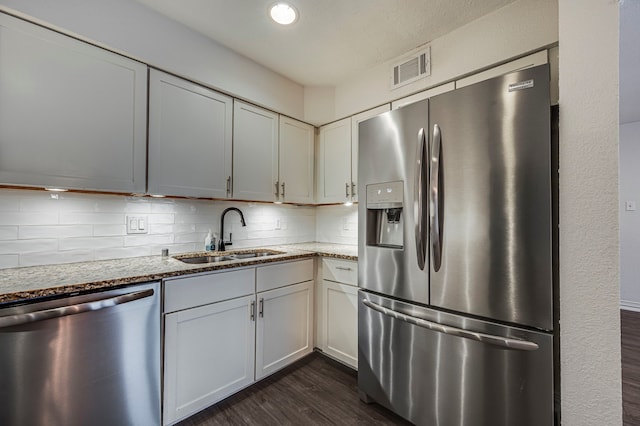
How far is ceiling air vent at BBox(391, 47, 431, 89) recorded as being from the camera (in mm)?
2031

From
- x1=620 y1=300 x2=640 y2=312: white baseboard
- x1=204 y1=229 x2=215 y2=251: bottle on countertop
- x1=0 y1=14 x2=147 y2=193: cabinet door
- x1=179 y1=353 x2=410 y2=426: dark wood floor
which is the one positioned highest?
x1=0 y1=14 x2=147 y2=193: cabinet door

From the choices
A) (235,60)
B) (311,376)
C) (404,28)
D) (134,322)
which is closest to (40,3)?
(235,60)

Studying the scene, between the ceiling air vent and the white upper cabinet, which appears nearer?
the ceiling air vent

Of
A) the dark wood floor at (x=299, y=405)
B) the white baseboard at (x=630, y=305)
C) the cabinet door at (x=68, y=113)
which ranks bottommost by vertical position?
the dark wood floor at (x=299, y=405)

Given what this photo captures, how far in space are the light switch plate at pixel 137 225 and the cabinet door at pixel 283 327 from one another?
3.10ft

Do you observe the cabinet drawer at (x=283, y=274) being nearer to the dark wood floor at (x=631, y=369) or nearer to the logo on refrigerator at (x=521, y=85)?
the logo on refrigerator at (x=521, y=85)

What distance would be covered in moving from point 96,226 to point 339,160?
1969 millimetres

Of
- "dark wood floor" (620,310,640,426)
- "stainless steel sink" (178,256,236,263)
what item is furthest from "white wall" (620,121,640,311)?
"stainless steel sink" (178,256,236,263)

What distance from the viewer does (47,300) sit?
44.3 inches

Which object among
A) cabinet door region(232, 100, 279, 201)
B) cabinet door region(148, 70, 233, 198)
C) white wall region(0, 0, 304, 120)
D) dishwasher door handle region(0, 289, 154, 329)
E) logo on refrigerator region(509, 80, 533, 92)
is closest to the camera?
dishwasher door handle region(0, 289, 154, 329)

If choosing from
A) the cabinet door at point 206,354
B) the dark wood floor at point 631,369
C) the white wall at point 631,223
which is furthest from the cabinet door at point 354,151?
the white wall at point 631,223

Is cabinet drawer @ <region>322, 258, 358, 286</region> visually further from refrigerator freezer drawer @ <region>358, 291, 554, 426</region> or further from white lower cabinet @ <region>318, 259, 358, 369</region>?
refrigerator freezer drawer @ <region>358, 291, 554, 426</region>

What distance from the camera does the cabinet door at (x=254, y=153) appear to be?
87.7 inches

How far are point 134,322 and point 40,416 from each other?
436 mm
